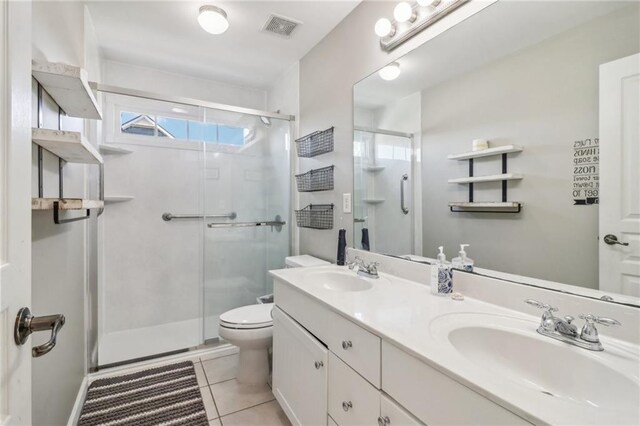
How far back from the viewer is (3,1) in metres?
0.55

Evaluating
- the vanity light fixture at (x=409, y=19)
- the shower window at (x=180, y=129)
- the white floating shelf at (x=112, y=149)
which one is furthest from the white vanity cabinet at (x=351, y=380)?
the white floating shelf at (x=112, y=149)

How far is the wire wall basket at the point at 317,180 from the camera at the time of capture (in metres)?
2.17

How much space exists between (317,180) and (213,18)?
124cm

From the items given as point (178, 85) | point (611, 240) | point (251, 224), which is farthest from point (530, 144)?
point (178, 85)

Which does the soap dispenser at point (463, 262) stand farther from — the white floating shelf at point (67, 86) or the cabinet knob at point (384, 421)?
the white floating shelf at point (67, 86)

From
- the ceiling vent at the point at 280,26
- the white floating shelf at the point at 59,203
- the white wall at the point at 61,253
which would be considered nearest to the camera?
the white floating shelf at the point at 59,203

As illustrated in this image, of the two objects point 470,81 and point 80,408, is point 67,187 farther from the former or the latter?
point 470,81

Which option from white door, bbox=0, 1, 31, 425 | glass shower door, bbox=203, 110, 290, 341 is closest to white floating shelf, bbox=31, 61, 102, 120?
white door, bbox=0, 1, 31, 425

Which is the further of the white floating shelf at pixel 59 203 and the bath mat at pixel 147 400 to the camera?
the bath mat at pixel 147 400

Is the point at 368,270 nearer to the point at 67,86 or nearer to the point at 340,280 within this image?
the point at 340,280

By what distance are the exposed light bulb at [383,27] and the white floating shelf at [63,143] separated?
1.49 metres

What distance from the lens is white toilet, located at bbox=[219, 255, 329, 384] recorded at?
6.15 feet

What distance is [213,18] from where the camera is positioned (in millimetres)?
1830

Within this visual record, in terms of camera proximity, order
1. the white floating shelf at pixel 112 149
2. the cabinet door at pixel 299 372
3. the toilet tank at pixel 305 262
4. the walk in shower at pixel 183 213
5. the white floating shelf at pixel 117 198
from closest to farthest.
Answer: the cabinet door at pixel 299 372 < the toilet tank at pixel 305 262 < the white floating shelf at pixel 112 149 < the white floating shelf at pixel 117 198 < the walk in shower at pixel 183 213
